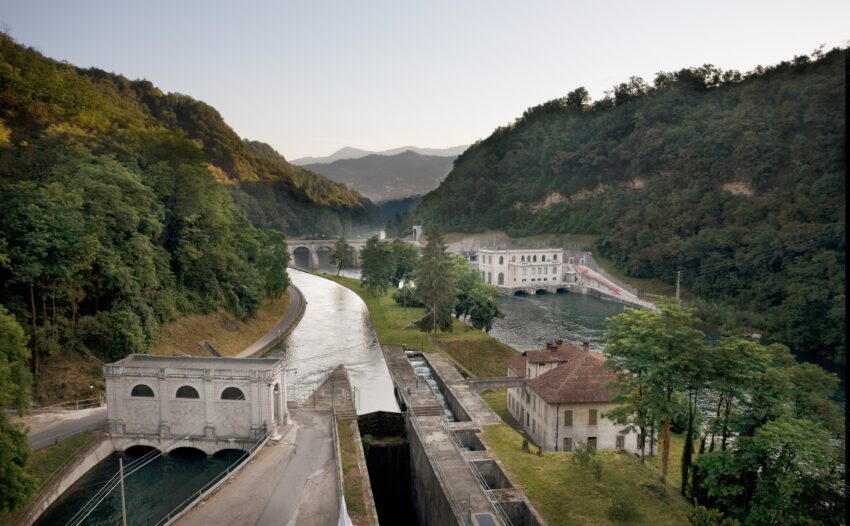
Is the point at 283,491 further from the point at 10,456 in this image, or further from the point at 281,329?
the point at 281,329

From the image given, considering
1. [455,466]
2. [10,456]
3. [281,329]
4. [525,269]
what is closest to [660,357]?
[455,466]

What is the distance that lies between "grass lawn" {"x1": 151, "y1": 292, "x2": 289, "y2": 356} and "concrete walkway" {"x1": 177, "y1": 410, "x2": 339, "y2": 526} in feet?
78.3

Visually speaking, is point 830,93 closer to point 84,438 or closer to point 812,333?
point 812,333

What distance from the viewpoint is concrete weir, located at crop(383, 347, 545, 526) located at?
952 inches

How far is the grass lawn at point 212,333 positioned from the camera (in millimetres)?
51219

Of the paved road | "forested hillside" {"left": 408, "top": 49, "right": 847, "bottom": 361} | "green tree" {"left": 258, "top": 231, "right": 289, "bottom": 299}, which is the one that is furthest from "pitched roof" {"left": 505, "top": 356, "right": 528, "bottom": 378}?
"green tree" {"left": 258, "top": 231, "right": 289, "bottom": 299}

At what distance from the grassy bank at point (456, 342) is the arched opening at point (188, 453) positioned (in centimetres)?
2741

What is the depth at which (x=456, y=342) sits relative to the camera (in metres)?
61.8

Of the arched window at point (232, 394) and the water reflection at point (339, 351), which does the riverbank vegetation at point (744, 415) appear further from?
the water reflection at point (339, 351)

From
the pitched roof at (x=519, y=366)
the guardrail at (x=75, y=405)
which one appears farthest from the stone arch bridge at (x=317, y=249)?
the guardrail at (x=75, y=405)

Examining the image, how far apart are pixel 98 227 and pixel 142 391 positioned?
1482 centimetres

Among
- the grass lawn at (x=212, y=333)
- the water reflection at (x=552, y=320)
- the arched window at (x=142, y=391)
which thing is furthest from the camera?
the water reflection at (x=552, y=320)

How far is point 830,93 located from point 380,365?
9784 cm

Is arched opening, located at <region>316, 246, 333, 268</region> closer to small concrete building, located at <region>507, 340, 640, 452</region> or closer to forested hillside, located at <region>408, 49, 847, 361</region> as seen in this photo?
forested hillside, located at <region>408, 49, 847, 361</region>
